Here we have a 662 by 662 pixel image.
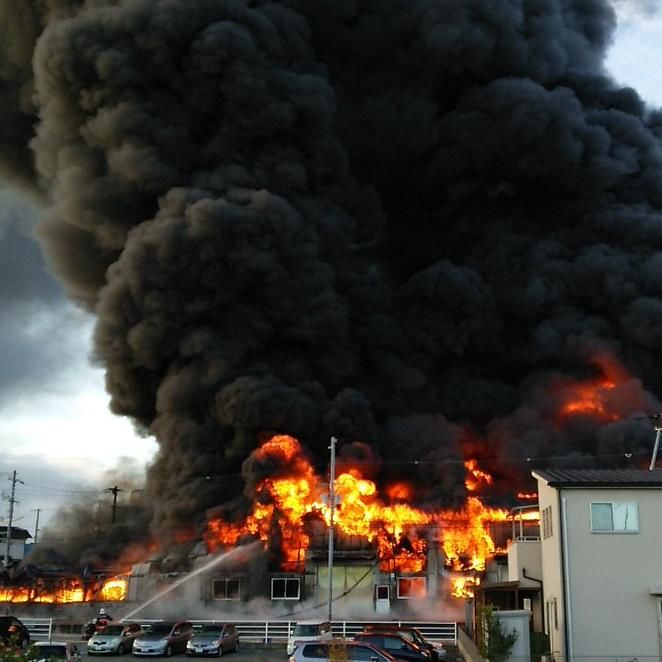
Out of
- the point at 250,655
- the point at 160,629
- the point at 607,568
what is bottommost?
the point at 250,655

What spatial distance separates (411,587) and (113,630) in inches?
787

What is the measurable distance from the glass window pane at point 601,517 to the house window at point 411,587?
24759mm

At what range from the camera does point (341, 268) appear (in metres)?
59.1

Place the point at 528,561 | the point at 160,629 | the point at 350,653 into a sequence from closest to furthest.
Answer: the point at 350,653, the point at 528,561, the point at 160,629

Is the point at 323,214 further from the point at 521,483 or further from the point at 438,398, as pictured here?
the point at 521,483

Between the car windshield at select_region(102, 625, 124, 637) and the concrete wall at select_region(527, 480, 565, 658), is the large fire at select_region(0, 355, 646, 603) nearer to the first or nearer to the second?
the car windshield at select_region(102, 625, 124, 637)

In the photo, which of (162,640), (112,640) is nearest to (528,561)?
(162,640)

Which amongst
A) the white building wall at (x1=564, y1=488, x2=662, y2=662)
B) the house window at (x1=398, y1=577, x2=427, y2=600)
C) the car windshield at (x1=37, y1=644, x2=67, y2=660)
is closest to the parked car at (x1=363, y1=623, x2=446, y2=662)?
the white building wall at (x1=564, y1=488, x2=662, y2=662)

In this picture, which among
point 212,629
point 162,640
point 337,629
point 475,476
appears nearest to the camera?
point 162,640

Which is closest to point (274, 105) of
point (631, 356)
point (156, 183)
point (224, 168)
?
point (224, 168)

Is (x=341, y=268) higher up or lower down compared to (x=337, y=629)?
higher up

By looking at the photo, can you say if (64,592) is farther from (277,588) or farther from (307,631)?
(307,631)

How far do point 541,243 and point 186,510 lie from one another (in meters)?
29.1

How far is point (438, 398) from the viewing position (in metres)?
60.1
